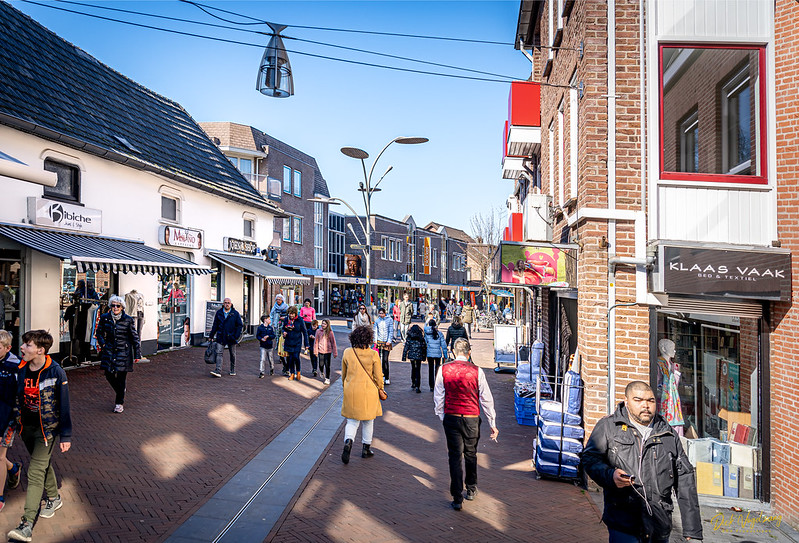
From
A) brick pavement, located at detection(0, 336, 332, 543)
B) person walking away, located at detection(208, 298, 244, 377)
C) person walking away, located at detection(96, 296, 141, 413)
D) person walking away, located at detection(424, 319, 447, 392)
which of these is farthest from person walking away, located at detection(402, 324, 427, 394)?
person walking away, located at detection(96, 296, 141, 413)

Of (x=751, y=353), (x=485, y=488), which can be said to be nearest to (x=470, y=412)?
(x=485, y=488)

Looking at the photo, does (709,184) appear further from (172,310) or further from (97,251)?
(172,310)

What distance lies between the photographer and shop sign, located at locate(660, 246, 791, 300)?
5.63m

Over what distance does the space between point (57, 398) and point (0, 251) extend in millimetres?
8104

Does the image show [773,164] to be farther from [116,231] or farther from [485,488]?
[116,231]

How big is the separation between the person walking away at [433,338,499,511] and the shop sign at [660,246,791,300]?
2346 mm

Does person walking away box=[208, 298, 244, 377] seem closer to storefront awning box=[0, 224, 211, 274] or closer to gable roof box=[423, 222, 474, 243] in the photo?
storefront awning box=[0, 224, 211, 274]

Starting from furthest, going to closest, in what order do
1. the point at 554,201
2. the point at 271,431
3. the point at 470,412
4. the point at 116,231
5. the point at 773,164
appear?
the point at 116,231, the point at 554,201, the point at 271,431, the point at 773,164, the point at 470,412

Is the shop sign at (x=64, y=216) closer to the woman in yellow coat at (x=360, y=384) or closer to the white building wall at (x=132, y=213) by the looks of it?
the white building wall at (x=132, y=213)

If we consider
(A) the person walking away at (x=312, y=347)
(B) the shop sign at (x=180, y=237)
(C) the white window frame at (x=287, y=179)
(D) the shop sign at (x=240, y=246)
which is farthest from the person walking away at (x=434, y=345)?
(C) the white window frame at (x=287, y=179)

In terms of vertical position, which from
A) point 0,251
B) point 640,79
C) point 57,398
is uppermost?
point 640,79

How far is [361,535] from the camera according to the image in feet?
15.6

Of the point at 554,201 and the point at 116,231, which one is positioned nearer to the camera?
the point at 554,201

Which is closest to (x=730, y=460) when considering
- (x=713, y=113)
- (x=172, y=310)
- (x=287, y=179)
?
(x=713, y=113)
